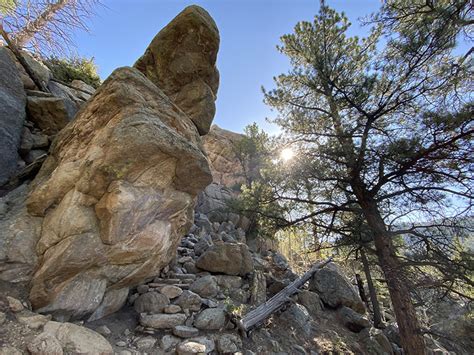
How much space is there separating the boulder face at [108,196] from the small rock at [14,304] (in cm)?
14

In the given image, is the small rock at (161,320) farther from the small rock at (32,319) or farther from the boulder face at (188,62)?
the boulder face at (188,62)

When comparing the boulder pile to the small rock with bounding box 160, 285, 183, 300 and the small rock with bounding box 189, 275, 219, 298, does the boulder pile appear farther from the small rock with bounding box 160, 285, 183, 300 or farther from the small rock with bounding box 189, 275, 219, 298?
the small rock with bounding box 189, 275, 219, 298

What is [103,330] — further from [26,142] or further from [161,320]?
[26,142]

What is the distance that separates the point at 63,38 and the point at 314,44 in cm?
557

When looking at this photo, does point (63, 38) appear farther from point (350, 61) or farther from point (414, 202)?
point (414, 202)

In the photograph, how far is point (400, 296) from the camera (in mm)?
4512

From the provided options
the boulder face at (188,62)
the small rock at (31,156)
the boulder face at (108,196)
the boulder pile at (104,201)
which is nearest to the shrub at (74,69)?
the boulder face at (188,62)

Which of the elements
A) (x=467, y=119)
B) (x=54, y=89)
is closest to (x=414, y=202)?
(x=467, y=119)

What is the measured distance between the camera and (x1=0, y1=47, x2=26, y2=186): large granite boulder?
140 inches

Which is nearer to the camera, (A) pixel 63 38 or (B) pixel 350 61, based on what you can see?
(A) pixel 63 38

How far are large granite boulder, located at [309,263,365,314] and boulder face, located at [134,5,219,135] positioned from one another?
6.26m

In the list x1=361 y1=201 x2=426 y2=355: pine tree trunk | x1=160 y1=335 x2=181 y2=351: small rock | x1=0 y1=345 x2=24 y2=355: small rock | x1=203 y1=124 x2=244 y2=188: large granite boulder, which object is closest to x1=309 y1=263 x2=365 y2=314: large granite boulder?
x1=361 y1=201 x2=426 y2=355: pine tree trunk

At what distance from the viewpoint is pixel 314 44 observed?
557 cm

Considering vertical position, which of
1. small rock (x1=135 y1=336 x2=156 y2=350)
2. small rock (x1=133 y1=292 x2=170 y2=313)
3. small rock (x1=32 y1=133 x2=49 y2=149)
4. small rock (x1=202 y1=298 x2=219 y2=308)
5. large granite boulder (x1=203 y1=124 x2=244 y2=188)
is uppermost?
large granite boulder (x1=203 y1=124 x2=244 y2=188)
